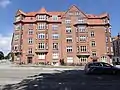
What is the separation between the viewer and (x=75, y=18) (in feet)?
201

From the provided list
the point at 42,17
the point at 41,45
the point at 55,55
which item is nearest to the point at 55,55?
the point at 55,55

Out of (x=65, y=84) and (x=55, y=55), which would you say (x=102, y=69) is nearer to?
(x=65, y=84)

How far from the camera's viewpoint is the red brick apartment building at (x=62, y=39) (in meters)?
58.8

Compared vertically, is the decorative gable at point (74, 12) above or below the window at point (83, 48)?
above

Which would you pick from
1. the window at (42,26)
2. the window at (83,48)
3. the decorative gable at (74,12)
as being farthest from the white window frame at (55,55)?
the decorative gable at (74,12)

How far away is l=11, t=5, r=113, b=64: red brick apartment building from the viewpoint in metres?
58.8

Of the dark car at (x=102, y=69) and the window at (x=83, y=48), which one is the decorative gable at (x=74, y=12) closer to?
the window at (x=83, y=48)

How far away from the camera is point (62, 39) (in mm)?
59562

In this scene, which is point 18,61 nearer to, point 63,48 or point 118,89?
point 63,48

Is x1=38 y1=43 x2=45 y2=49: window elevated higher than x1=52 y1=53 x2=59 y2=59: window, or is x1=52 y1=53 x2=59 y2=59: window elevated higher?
x1=38 y1=43 x2=45 y2=49: window

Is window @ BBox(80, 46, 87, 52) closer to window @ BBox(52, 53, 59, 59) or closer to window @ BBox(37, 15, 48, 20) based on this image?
window @ BBox(52, 53, 59, 59)

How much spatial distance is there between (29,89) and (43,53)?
46805 mm

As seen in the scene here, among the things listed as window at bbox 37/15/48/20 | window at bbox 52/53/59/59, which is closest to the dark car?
window at bbox 52/53/59/59

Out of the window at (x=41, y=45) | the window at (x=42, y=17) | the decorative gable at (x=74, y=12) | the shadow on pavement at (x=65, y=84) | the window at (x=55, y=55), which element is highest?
the decorative gable at (x=74, y=12)
